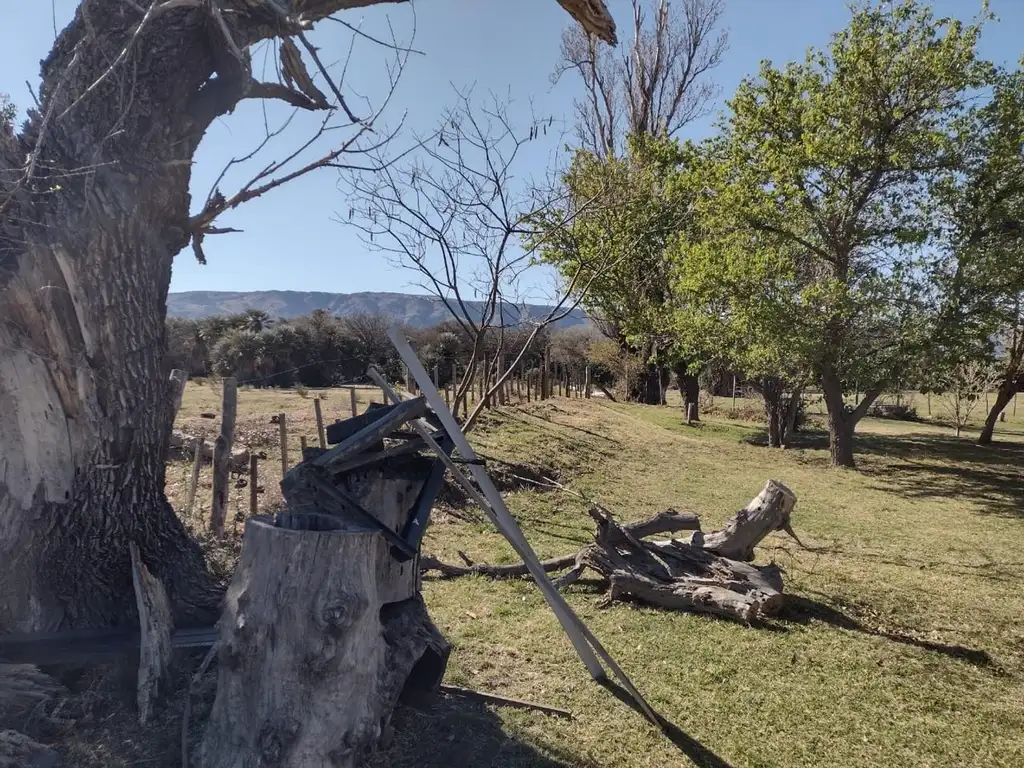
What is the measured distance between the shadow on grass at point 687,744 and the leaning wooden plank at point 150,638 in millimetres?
2616

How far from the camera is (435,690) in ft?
11.7

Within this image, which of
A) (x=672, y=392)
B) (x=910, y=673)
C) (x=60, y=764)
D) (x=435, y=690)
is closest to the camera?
(x=60, y=764)

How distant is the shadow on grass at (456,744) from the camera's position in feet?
10.1

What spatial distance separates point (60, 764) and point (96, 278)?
8.03ft

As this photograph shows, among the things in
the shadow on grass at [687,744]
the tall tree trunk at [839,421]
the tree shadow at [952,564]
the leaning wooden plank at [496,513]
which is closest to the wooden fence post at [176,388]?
the leaning wooden plank at [496,513]

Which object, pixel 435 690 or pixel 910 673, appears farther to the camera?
pixel 910 673

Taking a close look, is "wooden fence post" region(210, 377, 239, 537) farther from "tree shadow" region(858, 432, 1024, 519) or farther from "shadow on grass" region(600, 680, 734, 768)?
"tree shadow" region(858, 432, 1024, 519)

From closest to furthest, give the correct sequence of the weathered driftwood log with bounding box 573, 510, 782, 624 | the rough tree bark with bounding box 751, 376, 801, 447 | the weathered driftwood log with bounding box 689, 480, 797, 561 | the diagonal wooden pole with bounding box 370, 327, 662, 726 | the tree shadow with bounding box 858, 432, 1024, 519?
1. the diagonal wooden pole with bounding box 370, 327, 662, 726
2. the weathered driftwood log with bounding box 573, 510, 782, 624
3. the weathered driftwood log with bounding box 689, 480, 797, 561
4. the tree shadow with bounding box 858, 432, 1024, 519
5. the rough tree bark with bounding box 751, 376, 801, 447

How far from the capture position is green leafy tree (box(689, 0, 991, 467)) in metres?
12.0

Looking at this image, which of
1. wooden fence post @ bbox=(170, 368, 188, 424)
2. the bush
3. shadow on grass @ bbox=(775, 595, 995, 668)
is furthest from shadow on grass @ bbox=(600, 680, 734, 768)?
the bush

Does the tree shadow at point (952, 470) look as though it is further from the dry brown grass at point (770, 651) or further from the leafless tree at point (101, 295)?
the leafless tree at point (101, 295)

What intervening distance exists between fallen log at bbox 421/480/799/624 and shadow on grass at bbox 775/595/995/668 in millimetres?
250

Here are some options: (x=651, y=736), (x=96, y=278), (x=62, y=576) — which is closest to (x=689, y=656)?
(x=651, y=736)

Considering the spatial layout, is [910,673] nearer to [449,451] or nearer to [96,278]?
[449,451]
